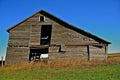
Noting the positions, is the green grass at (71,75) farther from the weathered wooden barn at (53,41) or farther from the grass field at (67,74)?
the weathered wooden barn at (53,41)

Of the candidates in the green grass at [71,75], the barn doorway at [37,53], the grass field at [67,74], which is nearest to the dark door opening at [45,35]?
the barn doorway at [37,53]

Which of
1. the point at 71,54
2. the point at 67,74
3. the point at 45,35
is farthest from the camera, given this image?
the point at 45,35

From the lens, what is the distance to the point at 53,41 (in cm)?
3388

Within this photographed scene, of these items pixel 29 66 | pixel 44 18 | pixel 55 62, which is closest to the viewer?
pixel 29 66

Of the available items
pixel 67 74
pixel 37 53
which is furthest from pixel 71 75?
pixel 37 53

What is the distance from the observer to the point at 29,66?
98.0 ft

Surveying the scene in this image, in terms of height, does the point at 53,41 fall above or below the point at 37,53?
above

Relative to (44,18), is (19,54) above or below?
below

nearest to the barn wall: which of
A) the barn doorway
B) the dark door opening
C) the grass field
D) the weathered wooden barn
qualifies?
the weathered wooden barn

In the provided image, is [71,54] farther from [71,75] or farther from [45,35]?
[71,75]

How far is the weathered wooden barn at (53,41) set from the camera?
33344 mm

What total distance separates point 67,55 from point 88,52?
2.61m

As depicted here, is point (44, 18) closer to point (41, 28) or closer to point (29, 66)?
point (41, 28)

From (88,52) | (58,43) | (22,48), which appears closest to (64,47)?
(58,43)
